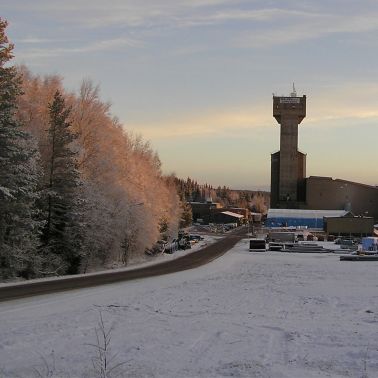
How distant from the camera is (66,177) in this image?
1558 inches

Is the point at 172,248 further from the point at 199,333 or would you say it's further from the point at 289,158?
the point at 289,158

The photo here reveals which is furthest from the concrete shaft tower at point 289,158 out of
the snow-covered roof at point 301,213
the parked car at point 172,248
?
the parked car at point 172,248

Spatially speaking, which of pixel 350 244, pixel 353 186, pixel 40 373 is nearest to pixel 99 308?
pixel 40 373

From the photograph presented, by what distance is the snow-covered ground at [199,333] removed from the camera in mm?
11227

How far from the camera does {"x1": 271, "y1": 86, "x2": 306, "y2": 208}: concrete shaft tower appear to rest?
130 metres

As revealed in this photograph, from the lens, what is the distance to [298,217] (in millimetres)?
124438

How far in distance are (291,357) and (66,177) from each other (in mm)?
29870

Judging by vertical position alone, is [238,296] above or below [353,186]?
below

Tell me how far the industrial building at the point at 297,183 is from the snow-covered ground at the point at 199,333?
107422 millimetres

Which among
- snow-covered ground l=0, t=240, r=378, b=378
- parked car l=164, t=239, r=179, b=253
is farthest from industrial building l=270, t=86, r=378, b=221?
snow-covered ground l=0, t=240, r=378, b=378

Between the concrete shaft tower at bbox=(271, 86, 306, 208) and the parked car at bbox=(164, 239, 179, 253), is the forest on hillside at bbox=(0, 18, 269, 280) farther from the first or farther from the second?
the concrete shaft tower at bbox=(271, 86, 306, 208)

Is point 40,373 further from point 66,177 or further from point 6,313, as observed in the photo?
point 66,177

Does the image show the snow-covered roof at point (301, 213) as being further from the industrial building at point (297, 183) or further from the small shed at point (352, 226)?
the small shed at point (352, 226)

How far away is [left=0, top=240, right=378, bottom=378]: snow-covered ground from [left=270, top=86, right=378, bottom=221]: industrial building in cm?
10742
